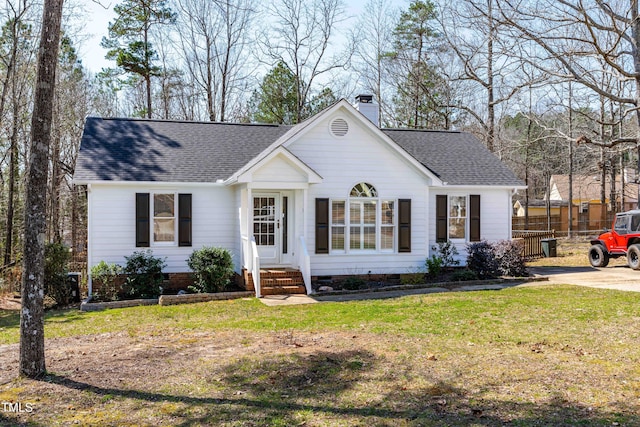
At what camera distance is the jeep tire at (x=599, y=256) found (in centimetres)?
1853

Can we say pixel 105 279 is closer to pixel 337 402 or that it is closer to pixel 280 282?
pixel 280 282

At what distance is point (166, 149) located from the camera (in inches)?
654

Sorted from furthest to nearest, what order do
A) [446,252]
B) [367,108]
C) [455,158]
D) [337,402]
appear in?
[455,158] → [367,108] → [446,252] → [337,402]

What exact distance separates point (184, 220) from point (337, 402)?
408 inches

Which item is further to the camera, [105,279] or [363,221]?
[363,221]

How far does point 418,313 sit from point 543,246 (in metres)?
14.5

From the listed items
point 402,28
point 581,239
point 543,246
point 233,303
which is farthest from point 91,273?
point 581,239

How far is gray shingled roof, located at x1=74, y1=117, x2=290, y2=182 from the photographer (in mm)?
15070

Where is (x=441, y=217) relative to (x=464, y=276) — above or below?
above

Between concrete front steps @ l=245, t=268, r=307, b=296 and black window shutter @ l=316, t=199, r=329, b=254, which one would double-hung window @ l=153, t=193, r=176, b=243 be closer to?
concrete front steps @ l=245, t=268, r=307, b=296

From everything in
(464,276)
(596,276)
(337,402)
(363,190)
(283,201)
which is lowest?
(337,402)

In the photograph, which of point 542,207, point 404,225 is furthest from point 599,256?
point 542,207

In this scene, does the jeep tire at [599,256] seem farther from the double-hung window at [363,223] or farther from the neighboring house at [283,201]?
the double-hung window at [363,223]

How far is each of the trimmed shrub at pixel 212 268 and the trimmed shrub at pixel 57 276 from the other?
3.14m
